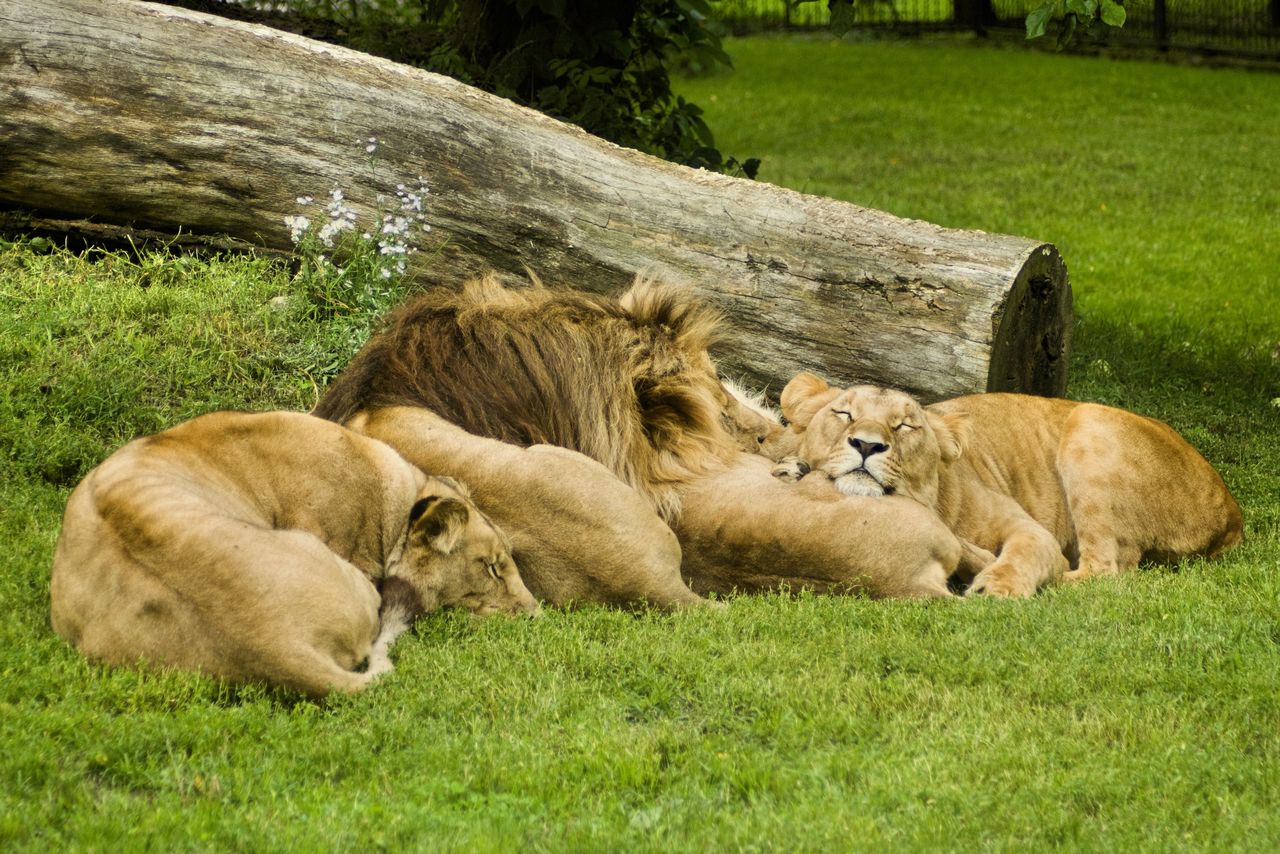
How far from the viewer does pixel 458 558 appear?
5.04 meters

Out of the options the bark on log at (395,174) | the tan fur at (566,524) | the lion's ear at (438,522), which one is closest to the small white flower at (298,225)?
the bark on log at (395,174)

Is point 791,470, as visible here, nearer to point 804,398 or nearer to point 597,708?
point 804,398

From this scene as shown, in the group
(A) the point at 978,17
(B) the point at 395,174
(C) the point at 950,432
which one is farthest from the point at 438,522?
(A) the point at 978,17

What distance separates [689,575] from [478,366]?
117 cm

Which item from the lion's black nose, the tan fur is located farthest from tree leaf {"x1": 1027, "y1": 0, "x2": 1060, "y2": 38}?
the tan fur

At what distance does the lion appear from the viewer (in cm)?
528

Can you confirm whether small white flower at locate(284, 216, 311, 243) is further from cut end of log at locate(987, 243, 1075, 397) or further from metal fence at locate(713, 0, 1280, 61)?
metal fence at locate(713, 0, 1280, 61)

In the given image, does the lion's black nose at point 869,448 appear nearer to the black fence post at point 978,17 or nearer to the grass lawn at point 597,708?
the grass lawn at point 597,708

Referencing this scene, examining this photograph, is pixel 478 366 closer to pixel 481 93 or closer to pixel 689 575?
pixel 689 575

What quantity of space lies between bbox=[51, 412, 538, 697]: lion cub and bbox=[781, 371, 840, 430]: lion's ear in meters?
1.65

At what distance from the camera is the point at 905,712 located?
4.28 m

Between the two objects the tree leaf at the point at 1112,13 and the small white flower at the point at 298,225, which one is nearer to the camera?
the tree leaf at the point at 1112,13

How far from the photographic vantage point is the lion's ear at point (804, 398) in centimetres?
624

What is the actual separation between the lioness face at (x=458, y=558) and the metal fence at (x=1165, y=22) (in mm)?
18039
